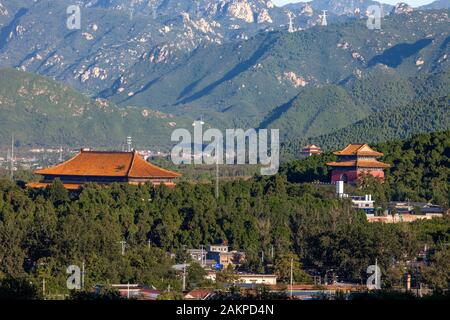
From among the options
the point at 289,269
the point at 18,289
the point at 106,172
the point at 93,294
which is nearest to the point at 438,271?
the point at 289,269

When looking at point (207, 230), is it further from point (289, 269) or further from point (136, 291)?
point (136, 291)

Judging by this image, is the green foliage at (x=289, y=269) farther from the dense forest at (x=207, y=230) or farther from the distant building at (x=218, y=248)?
the distant building at (x=218, y=248)

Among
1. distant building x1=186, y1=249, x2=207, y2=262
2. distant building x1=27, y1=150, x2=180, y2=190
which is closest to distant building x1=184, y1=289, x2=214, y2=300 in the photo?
distant building x1=186, y1=249, x2=207, y2=262

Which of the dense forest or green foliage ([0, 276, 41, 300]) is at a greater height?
the dense forest

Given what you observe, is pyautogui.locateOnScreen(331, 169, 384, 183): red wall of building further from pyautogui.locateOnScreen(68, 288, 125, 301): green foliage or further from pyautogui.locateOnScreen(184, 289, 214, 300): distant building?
pyautogui.locateOnScreen(68, 288, 125, 301): green foliage

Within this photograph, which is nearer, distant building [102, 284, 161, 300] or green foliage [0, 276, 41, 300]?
green foliage [0, 276, 41, 300]
